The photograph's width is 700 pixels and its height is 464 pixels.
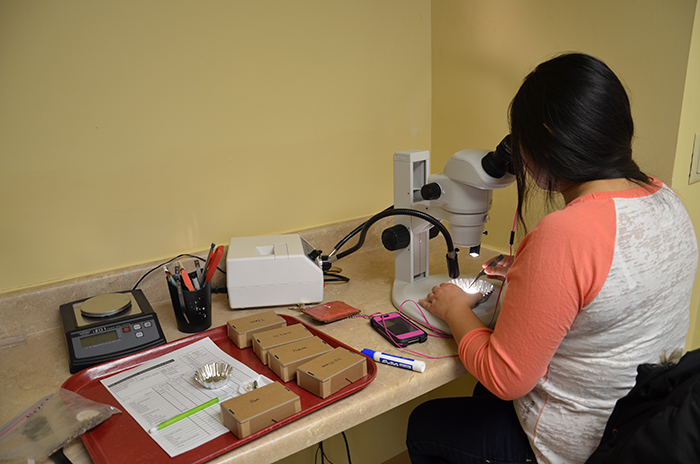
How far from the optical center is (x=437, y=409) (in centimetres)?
118

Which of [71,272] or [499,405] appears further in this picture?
[71,272]

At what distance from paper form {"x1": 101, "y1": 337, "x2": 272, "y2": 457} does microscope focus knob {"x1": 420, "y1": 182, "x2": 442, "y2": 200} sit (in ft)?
1.77

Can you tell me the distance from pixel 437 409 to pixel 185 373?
583mm

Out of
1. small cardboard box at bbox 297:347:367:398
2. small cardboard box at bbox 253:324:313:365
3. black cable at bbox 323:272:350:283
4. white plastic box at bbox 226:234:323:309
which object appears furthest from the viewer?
black cable at bbox 323:272:350:283

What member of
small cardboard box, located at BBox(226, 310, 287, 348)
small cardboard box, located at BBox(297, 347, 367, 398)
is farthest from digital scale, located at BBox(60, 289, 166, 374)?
small cardboard box, located at BBox(297, 347, 367, 398)

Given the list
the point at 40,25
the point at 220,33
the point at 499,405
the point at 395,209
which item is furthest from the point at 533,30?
the point at 40,25

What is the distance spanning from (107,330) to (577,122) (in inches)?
39.1

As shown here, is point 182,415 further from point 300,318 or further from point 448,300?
point 448,300

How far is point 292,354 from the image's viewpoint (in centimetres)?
95

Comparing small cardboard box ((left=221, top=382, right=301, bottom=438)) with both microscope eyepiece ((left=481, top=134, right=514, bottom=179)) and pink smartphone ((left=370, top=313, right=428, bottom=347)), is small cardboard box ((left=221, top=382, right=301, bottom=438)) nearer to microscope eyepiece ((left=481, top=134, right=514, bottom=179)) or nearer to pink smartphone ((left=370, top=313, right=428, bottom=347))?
pink smartphone ((left=370, top=313, right=428, bottom=347))

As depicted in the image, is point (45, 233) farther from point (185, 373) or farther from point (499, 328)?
point (499, 328)

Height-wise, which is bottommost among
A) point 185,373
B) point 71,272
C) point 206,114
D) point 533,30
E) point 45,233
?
point 185,373

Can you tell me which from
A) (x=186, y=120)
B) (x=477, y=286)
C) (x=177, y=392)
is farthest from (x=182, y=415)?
(x=186, y=120)

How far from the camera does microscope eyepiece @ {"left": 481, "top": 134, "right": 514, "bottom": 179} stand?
102 centimetres
